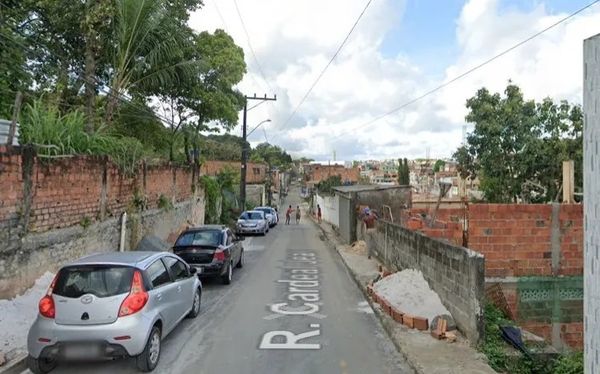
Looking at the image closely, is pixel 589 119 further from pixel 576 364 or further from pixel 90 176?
pixel 90 176

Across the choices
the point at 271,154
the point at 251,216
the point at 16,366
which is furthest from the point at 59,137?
the point at 271,154

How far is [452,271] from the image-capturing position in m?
8.27

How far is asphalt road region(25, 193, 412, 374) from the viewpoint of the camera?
21.4 feet

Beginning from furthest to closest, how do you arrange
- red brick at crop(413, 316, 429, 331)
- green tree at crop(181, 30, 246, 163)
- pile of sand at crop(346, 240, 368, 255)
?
green tree at crop(181, 30, 246, 163)
pile of sand at crop(346, 240, 368, 255)
red brick at crop(413, 316, 429, 331)

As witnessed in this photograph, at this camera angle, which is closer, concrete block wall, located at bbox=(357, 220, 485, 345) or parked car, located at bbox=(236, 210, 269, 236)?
concrete block wall, located at bbox=(357, 220, 485, 345)

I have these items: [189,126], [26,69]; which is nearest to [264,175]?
[189,126]

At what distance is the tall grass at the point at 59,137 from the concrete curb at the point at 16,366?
429 cm

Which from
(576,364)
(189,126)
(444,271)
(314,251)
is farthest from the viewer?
(189,126)

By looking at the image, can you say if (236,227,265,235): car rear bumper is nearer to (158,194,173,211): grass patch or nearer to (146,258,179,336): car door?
(158,194,173,211): grass patch

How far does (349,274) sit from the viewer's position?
14805mm

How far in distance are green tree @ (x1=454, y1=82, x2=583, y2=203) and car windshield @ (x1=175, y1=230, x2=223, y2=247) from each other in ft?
35.3

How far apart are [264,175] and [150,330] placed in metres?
66.4

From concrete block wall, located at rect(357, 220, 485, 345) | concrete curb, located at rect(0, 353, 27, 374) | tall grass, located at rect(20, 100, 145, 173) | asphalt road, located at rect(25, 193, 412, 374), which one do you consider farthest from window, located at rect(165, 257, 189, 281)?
concrete block wall, located at rect(357, 220, 485, 345)

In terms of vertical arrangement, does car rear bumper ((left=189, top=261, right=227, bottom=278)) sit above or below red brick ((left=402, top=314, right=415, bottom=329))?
above
